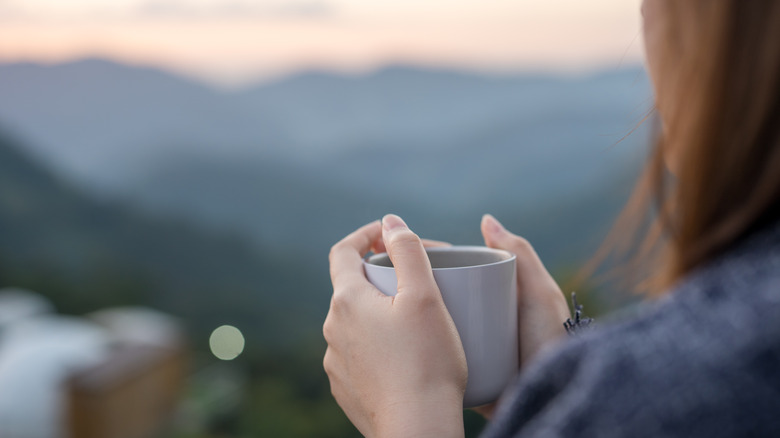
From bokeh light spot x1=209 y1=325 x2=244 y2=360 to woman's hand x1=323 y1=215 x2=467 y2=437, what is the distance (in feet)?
40.2

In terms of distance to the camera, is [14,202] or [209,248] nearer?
[14,202]

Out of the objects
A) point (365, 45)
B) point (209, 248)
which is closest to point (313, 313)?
point (209, 248)

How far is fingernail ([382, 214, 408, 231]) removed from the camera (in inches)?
20.2

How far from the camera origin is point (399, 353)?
42 cm

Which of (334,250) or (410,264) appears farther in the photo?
(334,250)

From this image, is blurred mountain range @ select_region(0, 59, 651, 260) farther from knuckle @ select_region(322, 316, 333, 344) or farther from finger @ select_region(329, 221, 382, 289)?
knuckle @ select_region(322, 316, 333, 344)

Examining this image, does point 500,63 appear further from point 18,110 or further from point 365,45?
point 18,110

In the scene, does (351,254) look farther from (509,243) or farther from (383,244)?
(509,243)

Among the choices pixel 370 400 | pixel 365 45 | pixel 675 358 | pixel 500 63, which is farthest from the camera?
pixel 500 63

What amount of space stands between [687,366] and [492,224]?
16.7 inches

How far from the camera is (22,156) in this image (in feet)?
34.8

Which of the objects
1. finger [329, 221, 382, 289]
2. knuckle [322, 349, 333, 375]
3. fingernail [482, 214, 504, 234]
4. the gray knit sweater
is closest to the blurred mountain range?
fingernail [482, 214, 504, 234]

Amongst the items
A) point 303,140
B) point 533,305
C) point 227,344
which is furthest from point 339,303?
point 227,344

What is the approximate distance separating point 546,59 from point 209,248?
9.70m
